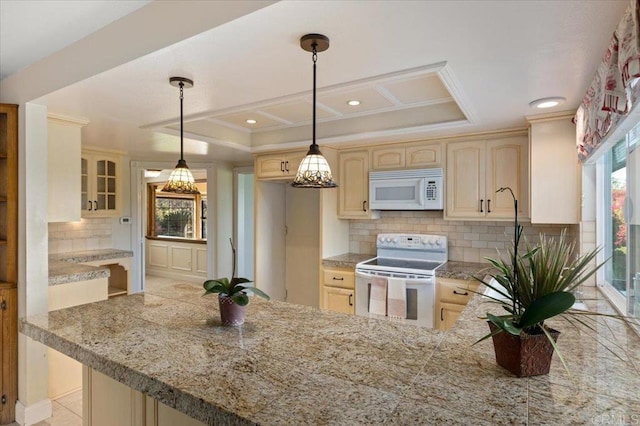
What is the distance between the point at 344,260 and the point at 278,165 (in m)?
1.29

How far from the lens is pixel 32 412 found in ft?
8.08

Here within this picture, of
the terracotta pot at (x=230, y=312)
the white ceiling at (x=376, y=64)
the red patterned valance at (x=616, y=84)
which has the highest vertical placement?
the white ceiling at (x=376, y=64)

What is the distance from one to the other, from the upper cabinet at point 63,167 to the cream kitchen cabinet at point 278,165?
1.75 m

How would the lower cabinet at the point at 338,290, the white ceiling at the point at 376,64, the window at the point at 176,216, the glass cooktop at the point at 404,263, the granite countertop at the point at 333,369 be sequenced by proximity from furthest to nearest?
1. the window at the point at 176,216
2. the lower cabinet at the point at 338,290
3. the glass cooktop at the point at 404,263
4. the white ceiling at the point at 376,64
5. the granite countertop at the point at 333,369

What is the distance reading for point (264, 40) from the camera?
5.18 ft

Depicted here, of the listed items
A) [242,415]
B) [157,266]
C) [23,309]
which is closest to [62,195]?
[23,309]

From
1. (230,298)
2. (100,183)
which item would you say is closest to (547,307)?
(230,298)

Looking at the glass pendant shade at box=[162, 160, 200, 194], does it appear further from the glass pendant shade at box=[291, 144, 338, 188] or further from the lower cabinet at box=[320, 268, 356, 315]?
the lower cabinet at box=[320, 268, 356, 315]

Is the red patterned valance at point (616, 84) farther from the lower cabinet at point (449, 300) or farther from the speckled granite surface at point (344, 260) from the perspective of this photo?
the speckled granite surface at point (344, 260)

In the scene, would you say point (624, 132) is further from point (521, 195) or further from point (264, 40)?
point (264, 40)

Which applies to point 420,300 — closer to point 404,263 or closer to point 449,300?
point 449,300

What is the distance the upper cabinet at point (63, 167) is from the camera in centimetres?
292

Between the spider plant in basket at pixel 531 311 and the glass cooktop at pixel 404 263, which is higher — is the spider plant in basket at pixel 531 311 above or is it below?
above

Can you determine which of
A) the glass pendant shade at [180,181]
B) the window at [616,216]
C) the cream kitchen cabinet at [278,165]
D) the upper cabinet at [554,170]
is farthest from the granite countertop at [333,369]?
the cream kitchen cabinet at [278,165]
